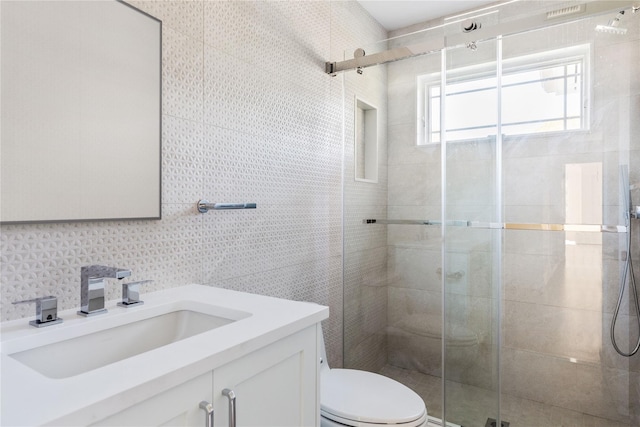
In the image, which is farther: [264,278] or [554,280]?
[554,280]

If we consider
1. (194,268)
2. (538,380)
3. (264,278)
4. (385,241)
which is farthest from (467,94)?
(538,380)

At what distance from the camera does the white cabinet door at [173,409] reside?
1.94ft

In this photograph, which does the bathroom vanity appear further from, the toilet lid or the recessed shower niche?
the recessed shower niche

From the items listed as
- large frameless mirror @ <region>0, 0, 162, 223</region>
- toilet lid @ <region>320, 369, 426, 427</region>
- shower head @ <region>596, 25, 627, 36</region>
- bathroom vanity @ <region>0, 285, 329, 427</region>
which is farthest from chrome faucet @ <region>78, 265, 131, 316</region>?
shower head @ <region>596, 25, 627, 36</region>

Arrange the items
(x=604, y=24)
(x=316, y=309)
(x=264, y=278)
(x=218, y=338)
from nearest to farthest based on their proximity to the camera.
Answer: (x=218, y=338), (x=316, y=309), (x=264, y=278), (x=604, y=24)

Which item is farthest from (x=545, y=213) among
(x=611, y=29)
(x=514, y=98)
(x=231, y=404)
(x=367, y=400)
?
(x=231, y=404)

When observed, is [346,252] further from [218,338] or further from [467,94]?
Result: [218,338]

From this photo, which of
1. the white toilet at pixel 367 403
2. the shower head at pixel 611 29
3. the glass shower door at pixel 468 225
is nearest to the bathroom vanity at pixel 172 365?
the white toilet at pixel 367 403

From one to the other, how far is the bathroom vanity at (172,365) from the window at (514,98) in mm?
1462

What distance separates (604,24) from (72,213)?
99.7 inches

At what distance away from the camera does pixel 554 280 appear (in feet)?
7.46

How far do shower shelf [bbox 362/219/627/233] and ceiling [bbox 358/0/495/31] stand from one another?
1480mm

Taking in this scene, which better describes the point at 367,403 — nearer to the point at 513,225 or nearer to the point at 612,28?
the point at 513,225

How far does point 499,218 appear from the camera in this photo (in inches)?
85.0
